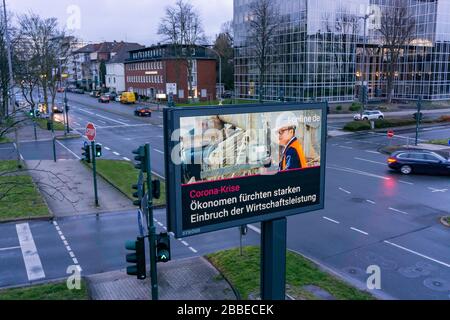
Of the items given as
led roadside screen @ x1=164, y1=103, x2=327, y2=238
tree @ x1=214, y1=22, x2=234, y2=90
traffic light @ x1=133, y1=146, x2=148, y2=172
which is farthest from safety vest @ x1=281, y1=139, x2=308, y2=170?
tree @ x1=214, y1=22, x2=234, y2=90

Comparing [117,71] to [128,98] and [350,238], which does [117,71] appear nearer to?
[128,98]

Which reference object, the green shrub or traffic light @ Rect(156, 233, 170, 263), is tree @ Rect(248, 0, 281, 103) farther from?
traffic light @ Rect(156, 233, 170, 263)

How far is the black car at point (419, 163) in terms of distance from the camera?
24875mm

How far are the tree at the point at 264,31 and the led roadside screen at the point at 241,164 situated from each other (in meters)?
51.4

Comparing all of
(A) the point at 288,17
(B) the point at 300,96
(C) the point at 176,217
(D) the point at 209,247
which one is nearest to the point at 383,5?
(A) the point at 288,17

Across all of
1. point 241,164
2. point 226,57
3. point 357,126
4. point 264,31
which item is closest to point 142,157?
point 241,164

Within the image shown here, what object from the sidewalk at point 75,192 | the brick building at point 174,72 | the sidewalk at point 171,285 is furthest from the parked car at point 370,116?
the sidewalk at point 171,285

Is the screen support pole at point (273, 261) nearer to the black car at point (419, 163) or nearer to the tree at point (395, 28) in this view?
the black car at point (419, 163)

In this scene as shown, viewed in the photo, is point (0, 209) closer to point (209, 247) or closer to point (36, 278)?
point (36, 278)
